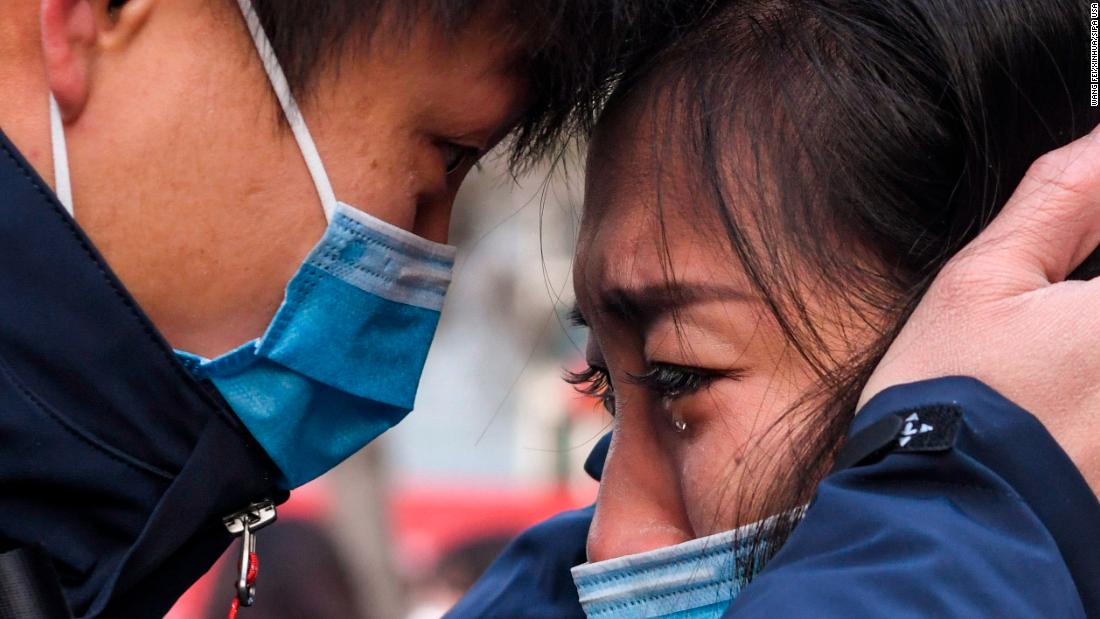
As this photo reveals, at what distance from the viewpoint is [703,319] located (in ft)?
5.44

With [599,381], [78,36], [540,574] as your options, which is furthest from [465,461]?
[78,36]

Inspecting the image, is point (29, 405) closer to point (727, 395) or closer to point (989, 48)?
point (727, 395)

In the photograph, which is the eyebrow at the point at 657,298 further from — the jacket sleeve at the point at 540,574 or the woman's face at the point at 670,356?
the jacket sleeve at the point at 540,574

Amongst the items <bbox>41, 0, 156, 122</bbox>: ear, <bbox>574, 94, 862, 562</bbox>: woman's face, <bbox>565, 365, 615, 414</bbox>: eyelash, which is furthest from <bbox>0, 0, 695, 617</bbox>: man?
<bbox>565, 365, 615, 414</bbox>: eyelash

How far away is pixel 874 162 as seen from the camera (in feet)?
5.32

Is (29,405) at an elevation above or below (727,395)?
above

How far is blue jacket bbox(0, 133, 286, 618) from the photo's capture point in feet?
5.15

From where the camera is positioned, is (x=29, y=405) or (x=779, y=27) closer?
(x=29, y=405)

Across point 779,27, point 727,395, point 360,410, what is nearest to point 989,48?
point 779,27

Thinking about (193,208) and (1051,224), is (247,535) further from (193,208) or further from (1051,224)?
(1051,224)

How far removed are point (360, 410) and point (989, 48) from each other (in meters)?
0.98

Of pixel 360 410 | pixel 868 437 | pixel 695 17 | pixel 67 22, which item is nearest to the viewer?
pixel 868 437

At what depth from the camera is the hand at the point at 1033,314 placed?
52.0 inches

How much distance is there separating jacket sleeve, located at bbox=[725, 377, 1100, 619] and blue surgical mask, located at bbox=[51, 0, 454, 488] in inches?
27.7
